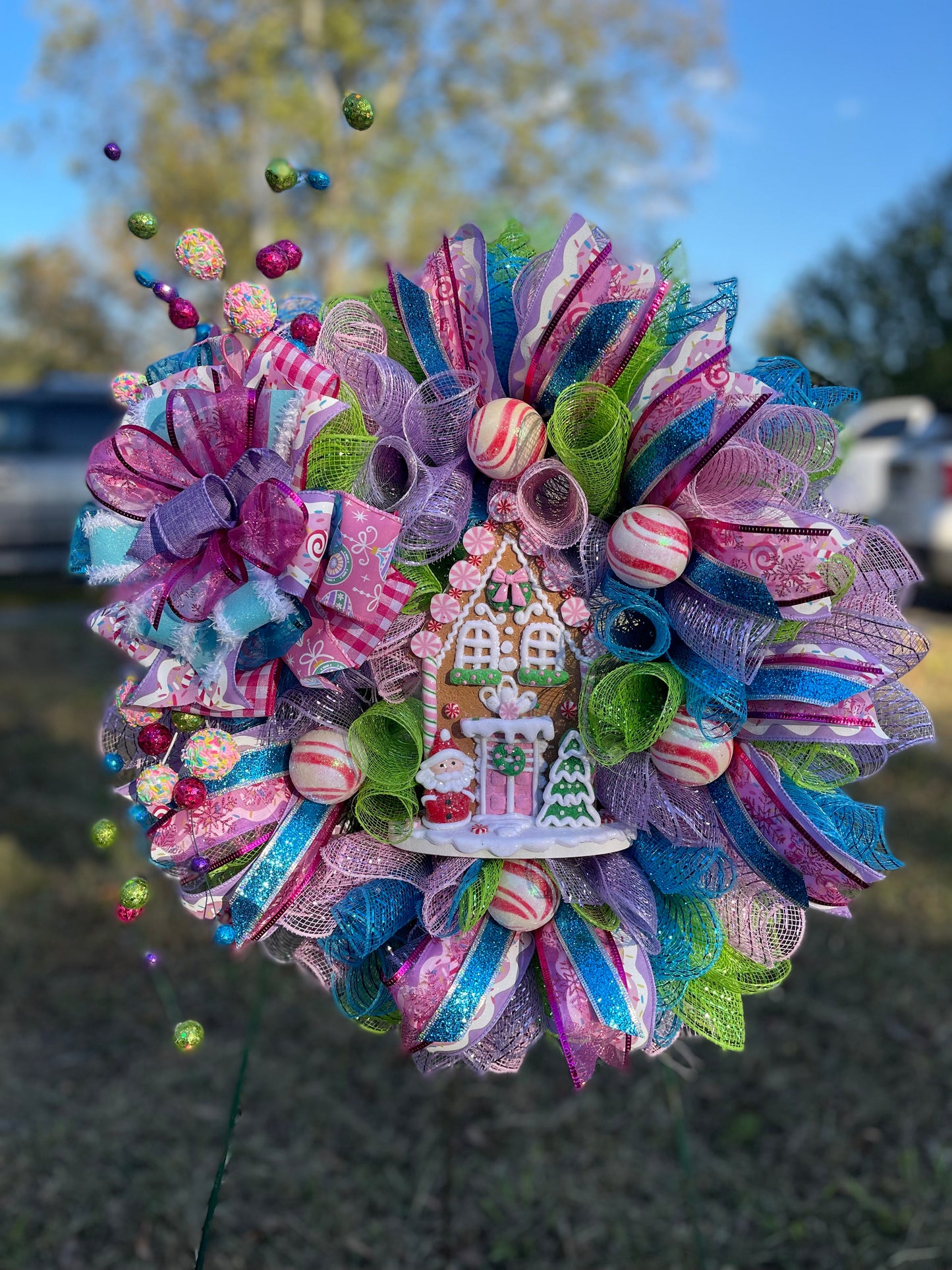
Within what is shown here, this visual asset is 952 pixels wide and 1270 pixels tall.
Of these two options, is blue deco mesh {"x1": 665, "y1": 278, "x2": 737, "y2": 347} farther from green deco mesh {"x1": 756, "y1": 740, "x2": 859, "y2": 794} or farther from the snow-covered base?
the snow-covered base

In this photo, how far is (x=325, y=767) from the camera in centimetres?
123

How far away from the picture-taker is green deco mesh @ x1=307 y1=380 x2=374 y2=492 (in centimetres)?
116

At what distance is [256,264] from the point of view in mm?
1267

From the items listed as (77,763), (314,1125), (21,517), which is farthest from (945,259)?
(314,1125)

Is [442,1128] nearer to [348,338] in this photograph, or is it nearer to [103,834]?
[103,834]

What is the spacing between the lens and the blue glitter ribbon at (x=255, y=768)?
1233 millimetres

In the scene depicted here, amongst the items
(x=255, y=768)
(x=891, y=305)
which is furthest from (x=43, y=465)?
(x=891, y=305)

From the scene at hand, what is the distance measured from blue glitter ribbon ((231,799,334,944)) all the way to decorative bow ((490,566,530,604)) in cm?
38

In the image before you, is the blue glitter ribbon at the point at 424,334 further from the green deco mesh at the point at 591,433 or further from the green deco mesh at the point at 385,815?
the green deco mesh at the point at 385,815

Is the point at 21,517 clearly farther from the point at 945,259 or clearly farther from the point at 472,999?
the point at 945,259

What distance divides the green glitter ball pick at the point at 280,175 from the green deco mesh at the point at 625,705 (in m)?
0.73

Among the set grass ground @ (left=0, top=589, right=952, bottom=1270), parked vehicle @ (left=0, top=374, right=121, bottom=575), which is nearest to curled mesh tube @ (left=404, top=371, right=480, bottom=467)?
grass ground @ (left=0, top=589, right=952, bottom=1270)

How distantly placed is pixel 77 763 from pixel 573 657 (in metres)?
3.81

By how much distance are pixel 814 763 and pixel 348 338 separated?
869 mm
